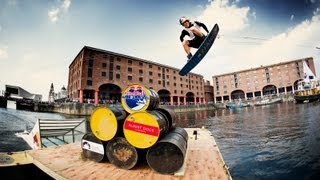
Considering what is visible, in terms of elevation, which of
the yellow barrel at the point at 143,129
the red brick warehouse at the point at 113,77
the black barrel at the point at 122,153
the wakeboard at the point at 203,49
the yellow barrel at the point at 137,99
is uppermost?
the red brick warehouse at the point at 113,77

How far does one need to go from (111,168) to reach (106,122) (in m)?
0.95

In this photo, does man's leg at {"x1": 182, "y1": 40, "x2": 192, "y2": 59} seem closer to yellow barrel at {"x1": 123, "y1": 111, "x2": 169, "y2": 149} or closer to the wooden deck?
the wooden deck

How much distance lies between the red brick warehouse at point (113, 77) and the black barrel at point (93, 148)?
94.9ft

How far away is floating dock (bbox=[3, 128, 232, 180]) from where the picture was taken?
3338 millimetres

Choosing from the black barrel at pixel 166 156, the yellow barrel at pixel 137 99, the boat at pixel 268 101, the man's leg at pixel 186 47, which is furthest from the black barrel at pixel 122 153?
the boat at pixel 268 101

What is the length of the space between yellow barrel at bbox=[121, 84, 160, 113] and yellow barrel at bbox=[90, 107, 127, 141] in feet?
0.93

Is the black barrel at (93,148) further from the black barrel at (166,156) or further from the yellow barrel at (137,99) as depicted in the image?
the black barrel at (166,156)

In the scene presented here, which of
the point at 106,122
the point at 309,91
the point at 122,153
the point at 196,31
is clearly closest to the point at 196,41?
the point at 196,31

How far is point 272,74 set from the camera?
73.3m

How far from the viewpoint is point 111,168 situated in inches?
149

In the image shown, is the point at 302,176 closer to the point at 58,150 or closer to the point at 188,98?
the point at 58,150

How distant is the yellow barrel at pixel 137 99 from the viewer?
4198mm

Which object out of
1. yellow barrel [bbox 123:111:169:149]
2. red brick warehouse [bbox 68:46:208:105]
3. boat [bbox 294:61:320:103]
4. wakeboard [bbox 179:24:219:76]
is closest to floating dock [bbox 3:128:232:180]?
yellow barrel [bbox 123:111:169:149]

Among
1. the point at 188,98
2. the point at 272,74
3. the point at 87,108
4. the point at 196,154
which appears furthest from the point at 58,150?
the point at 272,74
